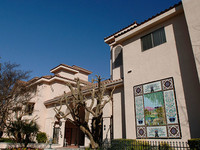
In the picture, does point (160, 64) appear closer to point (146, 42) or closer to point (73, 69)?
point (146, 42)

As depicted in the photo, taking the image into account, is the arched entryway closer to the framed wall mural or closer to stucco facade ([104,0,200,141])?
stucco facade ([104,0,200,141])

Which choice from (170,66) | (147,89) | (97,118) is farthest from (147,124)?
(170,66)

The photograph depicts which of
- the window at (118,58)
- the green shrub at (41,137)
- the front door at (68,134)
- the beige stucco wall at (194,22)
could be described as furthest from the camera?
the front door at (68,134)

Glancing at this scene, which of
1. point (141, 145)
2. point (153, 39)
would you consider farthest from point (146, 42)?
point (141, 145)

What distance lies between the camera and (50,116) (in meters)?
20.5

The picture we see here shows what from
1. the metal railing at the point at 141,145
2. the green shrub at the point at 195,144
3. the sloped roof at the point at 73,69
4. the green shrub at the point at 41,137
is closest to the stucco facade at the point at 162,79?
the metal railing at the point at 141,145

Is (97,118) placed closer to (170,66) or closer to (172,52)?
(170,66)

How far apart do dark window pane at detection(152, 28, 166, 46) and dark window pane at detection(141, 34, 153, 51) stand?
0.35 meters

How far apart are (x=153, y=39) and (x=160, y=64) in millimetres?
2088

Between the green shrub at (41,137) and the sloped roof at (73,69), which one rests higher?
the sloped roof at (73,69)

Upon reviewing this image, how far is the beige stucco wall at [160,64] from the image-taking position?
9031mm

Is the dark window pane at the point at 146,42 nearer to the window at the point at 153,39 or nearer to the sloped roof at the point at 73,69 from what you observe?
the window at the point at 153,39

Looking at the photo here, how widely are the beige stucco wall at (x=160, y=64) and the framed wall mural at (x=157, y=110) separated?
12.4 inches

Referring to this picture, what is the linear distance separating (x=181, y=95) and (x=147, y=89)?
2108 millimetres
